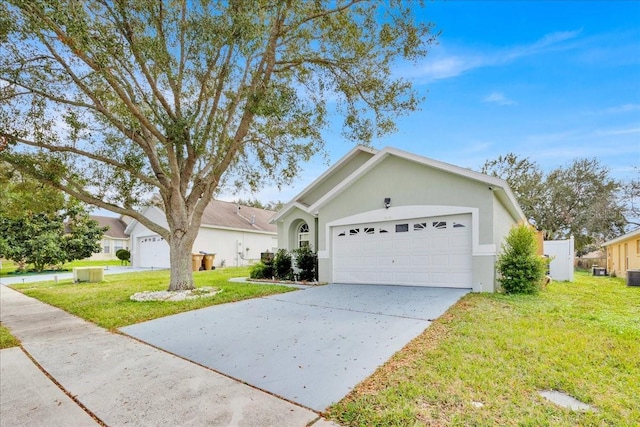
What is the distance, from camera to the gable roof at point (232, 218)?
987 inches

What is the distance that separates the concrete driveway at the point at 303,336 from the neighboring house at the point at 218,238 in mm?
16596

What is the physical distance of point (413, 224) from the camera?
36.4 feet

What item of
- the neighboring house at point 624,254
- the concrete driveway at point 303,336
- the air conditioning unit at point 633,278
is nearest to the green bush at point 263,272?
the concrete driveway at point 303,336

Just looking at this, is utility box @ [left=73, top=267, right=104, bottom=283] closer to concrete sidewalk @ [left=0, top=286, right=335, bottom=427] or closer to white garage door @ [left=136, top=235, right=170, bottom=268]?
white garage door @ [left=136, top=235, right=170, bottom=268]

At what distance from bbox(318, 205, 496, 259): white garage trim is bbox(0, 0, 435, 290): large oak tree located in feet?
9.14

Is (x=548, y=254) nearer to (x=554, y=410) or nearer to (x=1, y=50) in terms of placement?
(x=554, y=410)

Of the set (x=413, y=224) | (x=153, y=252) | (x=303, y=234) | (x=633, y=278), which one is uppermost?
(x=413, y=224)

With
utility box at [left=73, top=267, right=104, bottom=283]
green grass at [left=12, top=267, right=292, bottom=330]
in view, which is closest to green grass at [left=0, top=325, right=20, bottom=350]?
green grass at [left=12, top=267, right=292, bottom=330]

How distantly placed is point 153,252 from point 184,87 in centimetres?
1832

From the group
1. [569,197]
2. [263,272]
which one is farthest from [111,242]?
[569,197]

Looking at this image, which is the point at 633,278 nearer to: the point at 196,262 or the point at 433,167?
the point at 433,167

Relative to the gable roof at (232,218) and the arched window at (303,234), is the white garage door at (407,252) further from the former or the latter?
the gable roof at (232,218)

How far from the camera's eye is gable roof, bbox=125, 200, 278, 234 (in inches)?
987

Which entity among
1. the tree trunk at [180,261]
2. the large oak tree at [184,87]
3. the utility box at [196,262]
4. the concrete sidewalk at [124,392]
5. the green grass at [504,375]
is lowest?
the utility box at [196,262]
